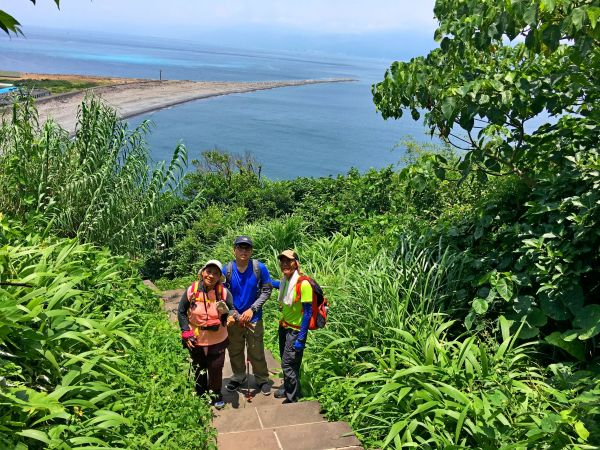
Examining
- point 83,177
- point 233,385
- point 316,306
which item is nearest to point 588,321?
point 316,306

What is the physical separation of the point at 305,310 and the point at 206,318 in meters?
0.89

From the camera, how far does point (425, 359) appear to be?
14.0 ft

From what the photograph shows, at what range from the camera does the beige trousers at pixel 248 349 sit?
5.38m

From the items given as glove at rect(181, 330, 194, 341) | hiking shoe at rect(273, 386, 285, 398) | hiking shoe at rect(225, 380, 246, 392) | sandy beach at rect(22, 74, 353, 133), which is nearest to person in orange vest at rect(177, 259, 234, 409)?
glove at rect(181, 330, 194, 341)

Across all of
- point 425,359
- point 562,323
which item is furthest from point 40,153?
point 562,323

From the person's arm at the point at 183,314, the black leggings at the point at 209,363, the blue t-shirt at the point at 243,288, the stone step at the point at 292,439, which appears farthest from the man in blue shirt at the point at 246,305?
the stone step at the point at 292,439

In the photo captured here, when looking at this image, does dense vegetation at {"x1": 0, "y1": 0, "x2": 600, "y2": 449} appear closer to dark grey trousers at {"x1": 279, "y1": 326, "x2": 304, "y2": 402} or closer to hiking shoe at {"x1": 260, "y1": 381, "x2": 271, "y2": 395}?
dark grey trousers at {"x1": 279, "y1": 326, "x2": 304, "y2": 402}

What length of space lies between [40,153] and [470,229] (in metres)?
5.90

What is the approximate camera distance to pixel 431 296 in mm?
5332

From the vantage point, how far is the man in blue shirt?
17.0 feet

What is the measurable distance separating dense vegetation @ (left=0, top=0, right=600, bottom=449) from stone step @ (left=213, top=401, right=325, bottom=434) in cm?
19

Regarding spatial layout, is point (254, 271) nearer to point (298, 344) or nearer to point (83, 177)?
point (298, 344)

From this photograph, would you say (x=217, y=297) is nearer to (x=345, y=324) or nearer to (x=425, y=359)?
(x=345, y=324)

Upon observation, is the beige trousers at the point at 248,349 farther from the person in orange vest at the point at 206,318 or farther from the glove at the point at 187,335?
the glove at the point at 187,335
